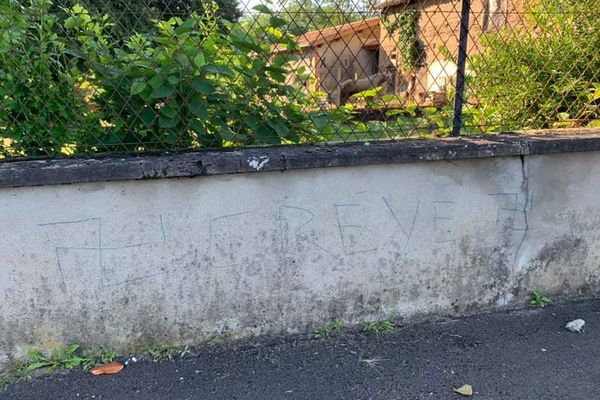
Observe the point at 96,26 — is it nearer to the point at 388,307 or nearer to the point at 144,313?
the point at 144,313

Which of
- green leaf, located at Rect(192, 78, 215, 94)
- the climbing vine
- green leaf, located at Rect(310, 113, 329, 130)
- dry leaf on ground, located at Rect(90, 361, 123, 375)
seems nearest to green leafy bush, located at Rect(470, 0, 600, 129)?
the climbing vine

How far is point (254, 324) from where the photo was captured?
2588 millimetres

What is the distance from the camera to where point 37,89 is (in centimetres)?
230

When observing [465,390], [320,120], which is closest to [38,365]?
[320,120]

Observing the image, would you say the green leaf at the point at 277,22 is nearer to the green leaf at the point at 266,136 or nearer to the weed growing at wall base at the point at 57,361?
the green leaf at the point at 266,136

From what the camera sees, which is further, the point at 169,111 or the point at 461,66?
the point at 461,66

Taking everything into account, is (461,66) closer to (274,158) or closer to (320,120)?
(320,120)

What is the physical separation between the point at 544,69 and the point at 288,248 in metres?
2.10

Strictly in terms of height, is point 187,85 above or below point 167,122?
above

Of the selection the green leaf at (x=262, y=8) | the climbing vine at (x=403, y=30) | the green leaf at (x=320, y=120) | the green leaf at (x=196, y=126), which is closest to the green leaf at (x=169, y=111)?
the green leaf at (x=196, y=126)

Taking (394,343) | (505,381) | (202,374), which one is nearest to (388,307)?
(394,343)

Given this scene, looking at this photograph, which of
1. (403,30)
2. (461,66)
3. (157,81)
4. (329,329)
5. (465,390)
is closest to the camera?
(465,390)

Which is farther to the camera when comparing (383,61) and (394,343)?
(383,61)

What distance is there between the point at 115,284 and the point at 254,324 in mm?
764
